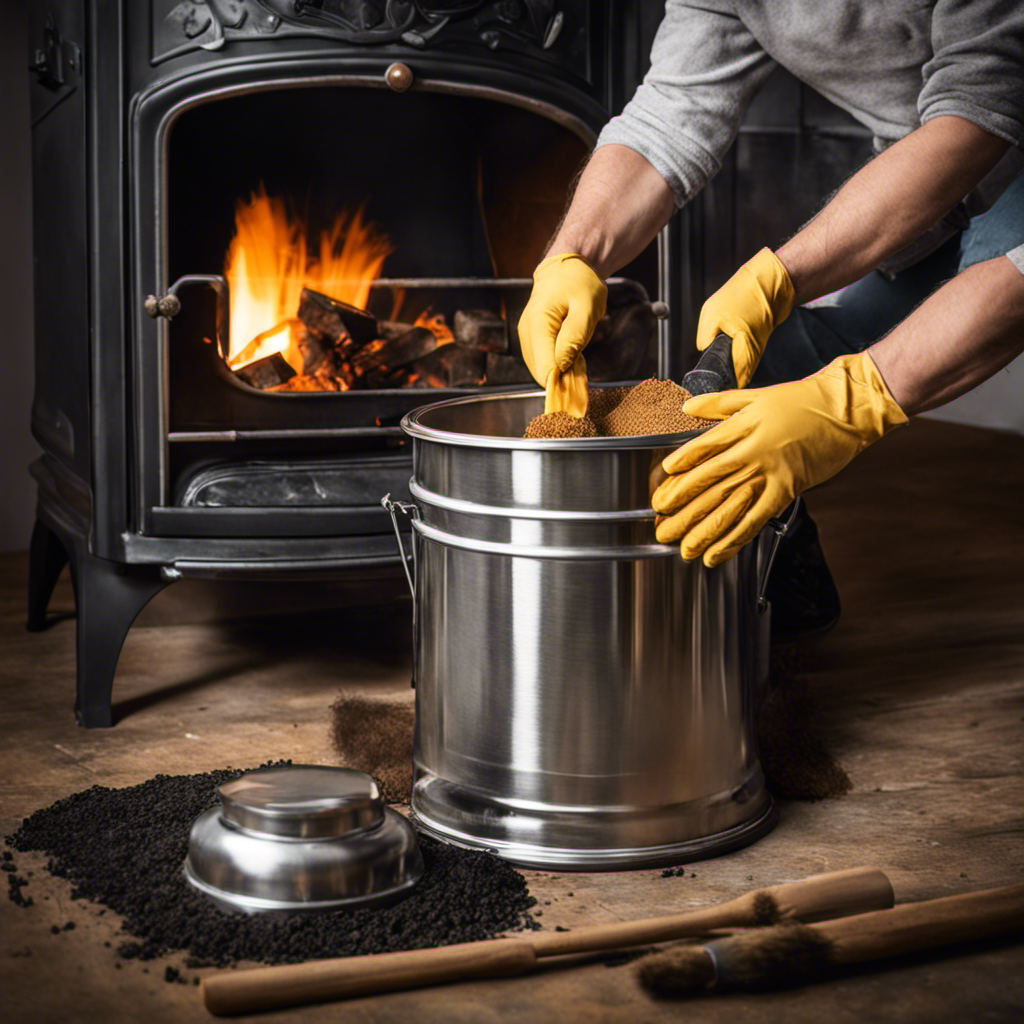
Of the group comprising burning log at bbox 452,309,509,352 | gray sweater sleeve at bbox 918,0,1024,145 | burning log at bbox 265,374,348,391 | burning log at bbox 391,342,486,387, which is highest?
gray sweater sleeve at bbox 918,0,1024,145

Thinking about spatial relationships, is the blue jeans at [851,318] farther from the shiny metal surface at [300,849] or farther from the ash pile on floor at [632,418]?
the shiny metal surface at [300,849]

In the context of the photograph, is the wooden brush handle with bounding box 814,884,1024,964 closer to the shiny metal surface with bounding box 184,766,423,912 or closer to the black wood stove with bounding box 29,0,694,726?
the shiny metal surface with bounding box 184,766,423,912

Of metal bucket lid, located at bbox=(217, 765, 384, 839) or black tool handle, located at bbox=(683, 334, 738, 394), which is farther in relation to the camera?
black tool handle, located at bbox=(683, 334, 738, 394)

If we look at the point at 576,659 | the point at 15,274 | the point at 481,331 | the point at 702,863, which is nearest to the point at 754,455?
the point at 576,659

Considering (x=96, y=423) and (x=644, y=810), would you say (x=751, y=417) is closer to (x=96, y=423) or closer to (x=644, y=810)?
(x=644, y=810)

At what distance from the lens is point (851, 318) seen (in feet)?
6.82

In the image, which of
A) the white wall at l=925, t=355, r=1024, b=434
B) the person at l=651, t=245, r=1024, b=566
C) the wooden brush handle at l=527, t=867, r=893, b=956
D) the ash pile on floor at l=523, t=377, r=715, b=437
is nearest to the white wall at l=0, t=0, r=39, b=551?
the ash pile on floor at l=523, t=377, r=715, b=437

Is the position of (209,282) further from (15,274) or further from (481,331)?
(15,274)

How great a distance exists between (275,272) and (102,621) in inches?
23.7

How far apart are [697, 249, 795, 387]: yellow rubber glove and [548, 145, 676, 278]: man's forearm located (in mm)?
230

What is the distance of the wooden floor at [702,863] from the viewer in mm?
1046

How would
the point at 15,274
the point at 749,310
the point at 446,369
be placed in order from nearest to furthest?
1. the point at 749,310
2. the point at 446,369
3. the point at 15,274

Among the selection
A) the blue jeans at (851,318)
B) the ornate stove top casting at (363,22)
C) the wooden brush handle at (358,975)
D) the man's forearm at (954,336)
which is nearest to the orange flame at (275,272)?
the ornate stove top casting at (363,22)

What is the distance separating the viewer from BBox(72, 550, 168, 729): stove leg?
5.69ft
